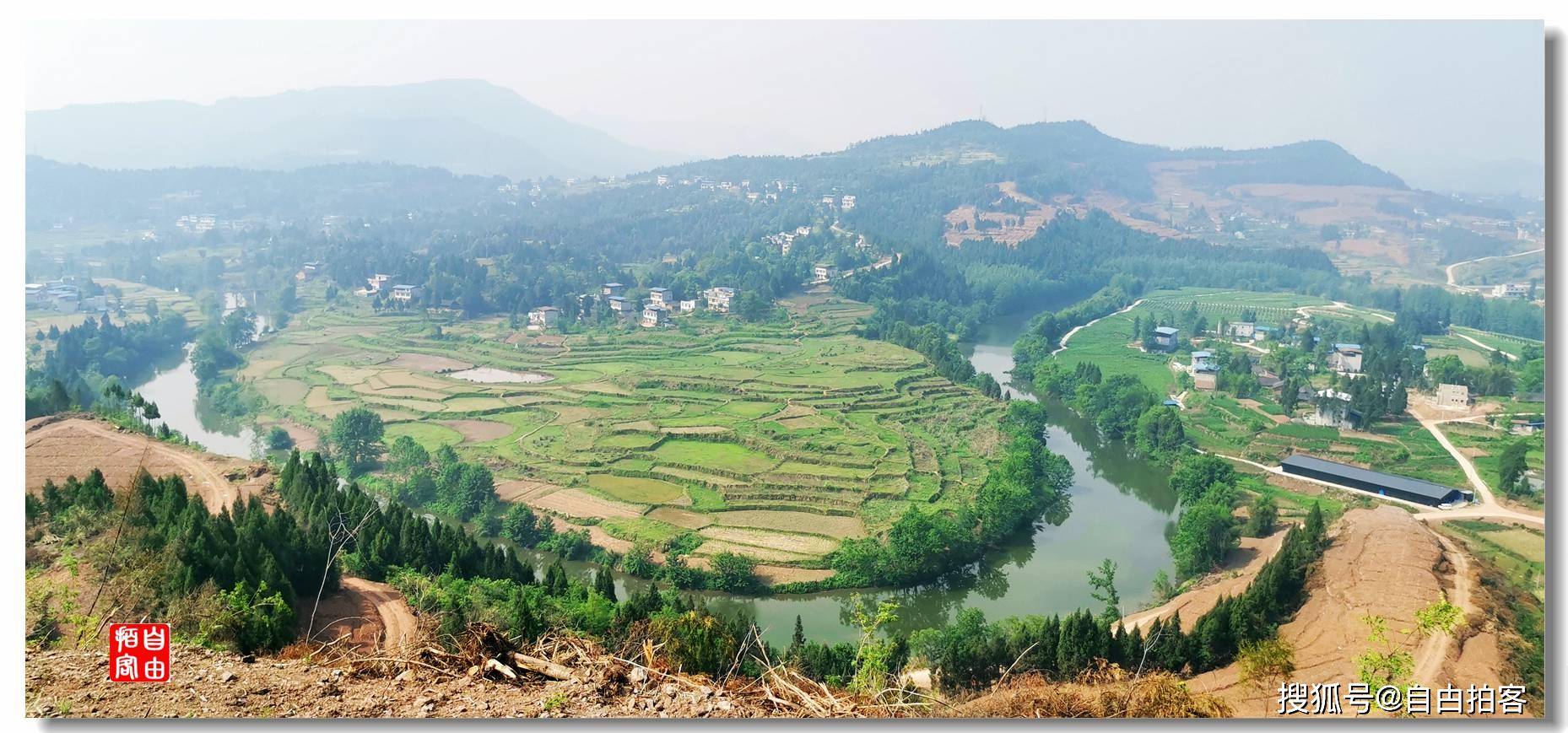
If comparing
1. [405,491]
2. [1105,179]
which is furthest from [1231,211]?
[405,491]

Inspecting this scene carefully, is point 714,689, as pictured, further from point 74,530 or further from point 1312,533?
point 1312,533

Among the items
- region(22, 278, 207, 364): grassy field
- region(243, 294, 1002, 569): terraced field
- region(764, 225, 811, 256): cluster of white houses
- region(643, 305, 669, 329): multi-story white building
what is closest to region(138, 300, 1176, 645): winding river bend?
region(243, 294, 1002, 569): terraced field

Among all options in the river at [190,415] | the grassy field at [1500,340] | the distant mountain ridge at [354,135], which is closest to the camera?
the river at [190,415]

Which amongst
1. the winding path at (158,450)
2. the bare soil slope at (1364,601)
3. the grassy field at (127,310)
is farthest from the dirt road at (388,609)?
the grassy field at (127,310)

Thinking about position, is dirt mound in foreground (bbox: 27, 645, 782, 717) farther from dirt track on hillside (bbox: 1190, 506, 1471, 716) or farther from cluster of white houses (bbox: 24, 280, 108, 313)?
cluster of white houses (bbox: 24, 280, 108, 313)

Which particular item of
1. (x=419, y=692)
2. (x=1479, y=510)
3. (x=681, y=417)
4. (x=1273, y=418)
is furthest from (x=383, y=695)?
(x=1273, y=418)

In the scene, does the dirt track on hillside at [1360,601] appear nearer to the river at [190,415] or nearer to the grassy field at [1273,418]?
the grassy field at [1273,418]

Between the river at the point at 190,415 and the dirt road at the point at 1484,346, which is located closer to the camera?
the river at the point at 190,415
